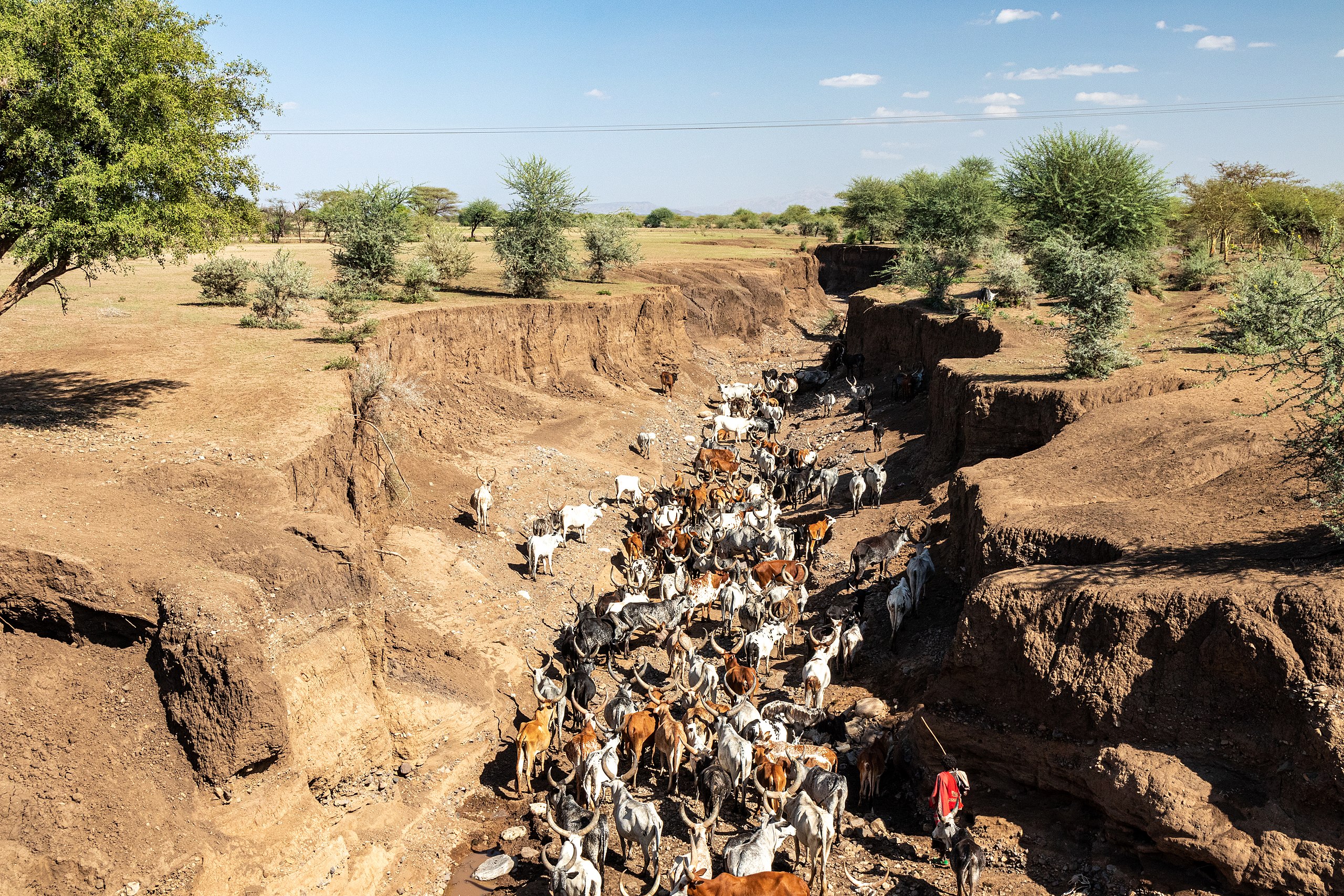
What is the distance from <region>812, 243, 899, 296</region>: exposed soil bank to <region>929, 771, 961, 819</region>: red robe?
50.6m

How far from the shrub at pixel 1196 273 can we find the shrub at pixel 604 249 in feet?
80.3

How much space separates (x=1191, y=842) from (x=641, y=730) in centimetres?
687

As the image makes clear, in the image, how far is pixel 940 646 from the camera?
14547 millimetres

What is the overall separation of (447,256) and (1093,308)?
2443cm

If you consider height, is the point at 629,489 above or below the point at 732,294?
below

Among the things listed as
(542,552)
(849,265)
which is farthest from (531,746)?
(849,265)

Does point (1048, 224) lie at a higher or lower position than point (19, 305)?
higher

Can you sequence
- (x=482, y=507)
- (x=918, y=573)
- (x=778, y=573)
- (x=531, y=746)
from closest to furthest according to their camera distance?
(x=531, y=746) → (x=918, y=573) → (x=778, y=573) → (x=482, y=507)

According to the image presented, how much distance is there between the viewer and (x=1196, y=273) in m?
32.8

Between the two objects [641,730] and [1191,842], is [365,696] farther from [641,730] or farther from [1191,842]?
[1191,842]

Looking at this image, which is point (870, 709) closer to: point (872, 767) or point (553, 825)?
point (872, 767)

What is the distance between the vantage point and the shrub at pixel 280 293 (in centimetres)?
2545

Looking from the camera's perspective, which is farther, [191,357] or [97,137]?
[191,357]

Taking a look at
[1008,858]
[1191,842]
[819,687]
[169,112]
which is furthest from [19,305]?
[1191,842]
